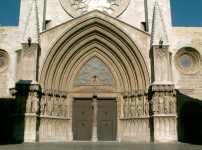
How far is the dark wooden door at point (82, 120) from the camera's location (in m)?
17.5

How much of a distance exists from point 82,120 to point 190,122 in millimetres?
7130

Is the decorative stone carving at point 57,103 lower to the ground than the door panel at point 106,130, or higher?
higher

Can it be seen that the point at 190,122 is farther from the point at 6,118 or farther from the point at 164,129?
the point at 6,118

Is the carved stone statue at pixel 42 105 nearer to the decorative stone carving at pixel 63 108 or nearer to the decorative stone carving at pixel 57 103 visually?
the decorative stone carving at pixel 57 103

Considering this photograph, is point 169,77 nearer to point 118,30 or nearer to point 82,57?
point 118,30

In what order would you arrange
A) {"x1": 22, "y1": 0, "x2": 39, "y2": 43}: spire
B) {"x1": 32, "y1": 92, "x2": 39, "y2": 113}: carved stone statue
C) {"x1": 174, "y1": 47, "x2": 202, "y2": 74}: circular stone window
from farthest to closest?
{"x1": 174, "y1": 47, "x2": 202, "y2": 74}: circular stone window → {"x1": 22, "y1": 0, "x2": 39, "y2": 43}: spire → {"x1": 32, "y1": 92, "x2": 39, "y2": 113}: carved stone statue

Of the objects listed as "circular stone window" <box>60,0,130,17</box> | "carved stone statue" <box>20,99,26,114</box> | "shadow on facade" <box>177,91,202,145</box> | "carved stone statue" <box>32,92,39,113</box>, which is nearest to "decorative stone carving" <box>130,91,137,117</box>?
"shadow on facade" <box>177,91,202,145</box>

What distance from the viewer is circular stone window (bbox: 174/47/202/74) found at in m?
18.6

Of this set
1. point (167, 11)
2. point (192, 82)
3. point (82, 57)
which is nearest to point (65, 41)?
point (82, 57)

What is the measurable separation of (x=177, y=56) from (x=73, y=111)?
26.4ft

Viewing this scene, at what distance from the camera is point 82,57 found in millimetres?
18438

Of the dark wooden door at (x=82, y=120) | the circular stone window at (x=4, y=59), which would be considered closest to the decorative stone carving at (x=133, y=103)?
the dark wooden door at (x=82, y=120)

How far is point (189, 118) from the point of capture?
17938 mm

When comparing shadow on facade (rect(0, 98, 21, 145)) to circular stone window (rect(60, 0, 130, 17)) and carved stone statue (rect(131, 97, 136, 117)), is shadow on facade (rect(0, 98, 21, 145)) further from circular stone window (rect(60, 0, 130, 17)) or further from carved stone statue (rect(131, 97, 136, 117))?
circular stone window (rect(60, 0, 130, 17))
